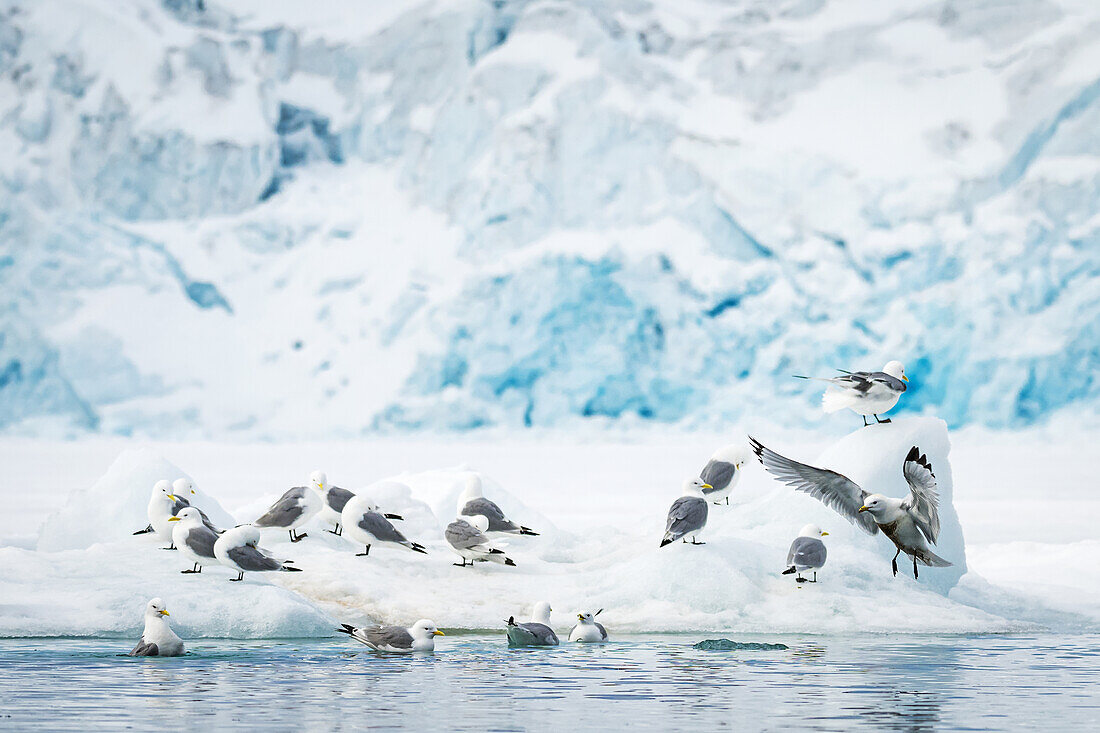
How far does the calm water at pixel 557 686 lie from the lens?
5.33m

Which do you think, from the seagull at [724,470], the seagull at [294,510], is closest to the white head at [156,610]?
the seagull at [294,510]

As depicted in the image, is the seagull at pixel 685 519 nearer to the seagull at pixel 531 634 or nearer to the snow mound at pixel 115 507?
the seagull at pixel 531 634

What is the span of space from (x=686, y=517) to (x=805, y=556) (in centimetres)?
93

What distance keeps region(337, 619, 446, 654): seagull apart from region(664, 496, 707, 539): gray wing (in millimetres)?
2478

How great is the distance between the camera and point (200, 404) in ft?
120

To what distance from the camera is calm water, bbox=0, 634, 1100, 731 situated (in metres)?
5.33

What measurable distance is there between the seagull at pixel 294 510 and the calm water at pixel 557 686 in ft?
6.94

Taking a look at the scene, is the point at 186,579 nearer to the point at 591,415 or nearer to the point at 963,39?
the point at 591,415

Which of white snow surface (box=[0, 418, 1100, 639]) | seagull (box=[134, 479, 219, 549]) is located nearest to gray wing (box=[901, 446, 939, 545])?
white snow surface (box=[0, 418, 1100, 639])

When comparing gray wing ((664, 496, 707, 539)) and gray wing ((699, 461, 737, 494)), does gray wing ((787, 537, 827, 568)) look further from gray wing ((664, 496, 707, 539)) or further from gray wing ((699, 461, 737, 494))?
gray wing ((699, 461, 737, 494))

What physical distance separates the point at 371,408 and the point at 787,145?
14.3 meters

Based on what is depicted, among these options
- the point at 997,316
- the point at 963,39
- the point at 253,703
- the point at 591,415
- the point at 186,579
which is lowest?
the point at 253,703

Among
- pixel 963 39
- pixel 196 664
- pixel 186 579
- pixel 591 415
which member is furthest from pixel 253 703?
pixel 963 39

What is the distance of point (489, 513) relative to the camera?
1123 cm
